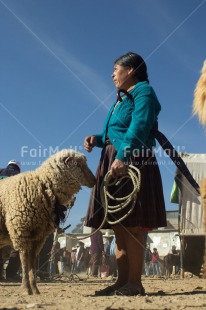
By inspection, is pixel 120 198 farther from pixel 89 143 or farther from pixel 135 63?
pixel 135 63

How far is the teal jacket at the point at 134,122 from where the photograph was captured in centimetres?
396

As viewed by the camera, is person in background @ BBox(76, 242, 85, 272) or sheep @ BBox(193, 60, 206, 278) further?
person in background @ BBox(76, 242, 85, 272)

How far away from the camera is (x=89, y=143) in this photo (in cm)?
453

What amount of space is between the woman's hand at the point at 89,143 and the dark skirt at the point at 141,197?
5.9 inches

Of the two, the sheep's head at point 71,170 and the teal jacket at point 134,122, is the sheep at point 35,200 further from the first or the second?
the teal jacket at point 134,122

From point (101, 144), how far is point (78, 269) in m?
12.6

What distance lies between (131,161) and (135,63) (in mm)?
994

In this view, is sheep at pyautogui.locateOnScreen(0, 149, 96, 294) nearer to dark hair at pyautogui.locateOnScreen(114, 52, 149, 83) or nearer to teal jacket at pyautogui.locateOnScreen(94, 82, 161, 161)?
teal jacket at pyautogui.locateOnScreen(94, 82, 161, 161)

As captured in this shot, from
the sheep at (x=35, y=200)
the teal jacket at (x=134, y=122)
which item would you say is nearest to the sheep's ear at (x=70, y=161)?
the sheep at (x=35, y=200)

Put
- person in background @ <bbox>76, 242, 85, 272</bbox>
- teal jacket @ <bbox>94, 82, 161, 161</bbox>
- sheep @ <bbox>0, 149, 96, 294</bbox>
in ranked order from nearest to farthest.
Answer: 1. teal jacket @ <bbox>94, 82, 161, 161</bbox>
2. sheep @ <bbox>0, 149, 96, 294</bbox>
3. person in background @ <bbox>76, 242, 85, 272</bbox>

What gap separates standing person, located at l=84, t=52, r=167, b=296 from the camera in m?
3.98

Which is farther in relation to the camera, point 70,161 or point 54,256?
point 54,256

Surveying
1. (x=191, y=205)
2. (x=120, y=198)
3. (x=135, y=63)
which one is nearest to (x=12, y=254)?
(x=120, y=198)

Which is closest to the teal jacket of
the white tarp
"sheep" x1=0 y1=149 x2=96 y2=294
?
"sheep" x1=0 y1=149 x2=96 y2=294
